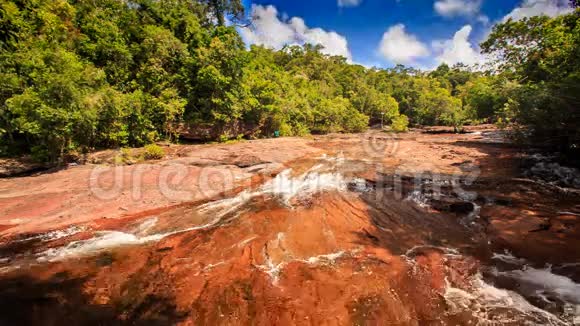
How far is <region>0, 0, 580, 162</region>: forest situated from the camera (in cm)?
1085

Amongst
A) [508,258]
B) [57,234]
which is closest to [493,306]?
[508,258]

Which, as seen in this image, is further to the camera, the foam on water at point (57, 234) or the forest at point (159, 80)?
the forest at point (159, 80)

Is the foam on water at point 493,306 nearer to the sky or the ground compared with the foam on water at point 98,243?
nearer to the ground

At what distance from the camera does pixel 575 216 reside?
6305 mm

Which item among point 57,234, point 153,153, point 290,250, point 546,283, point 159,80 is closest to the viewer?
point 546,283

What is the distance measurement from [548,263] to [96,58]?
24.6 meters

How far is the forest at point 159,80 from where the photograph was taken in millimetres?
10852

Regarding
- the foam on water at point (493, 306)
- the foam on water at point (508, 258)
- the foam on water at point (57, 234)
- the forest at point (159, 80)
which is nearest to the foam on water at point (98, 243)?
the foam on water at point (57, 234)

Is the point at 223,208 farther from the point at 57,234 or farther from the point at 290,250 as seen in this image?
the point at 57,234

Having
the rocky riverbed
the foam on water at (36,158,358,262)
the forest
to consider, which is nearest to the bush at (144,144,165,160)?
the forest

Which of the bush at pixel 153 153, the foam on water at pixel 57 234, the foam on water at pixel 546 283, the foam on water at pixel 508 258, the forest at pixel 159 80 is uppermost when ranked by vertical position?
the forest at pixel 159 80

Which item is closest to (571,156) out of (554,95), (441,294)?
(554,95)

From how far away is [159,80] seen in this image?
1856 cm

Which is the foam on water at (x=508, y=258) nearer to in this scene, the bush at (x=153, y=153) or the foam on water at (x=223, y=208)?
the foam on water at (x=223, y=208)
